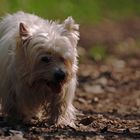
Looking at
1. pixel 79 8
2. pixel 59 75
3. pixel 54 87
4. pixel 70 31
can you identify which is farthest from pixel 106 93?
pixel 79 8

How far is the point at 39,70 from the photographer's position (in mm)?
10070

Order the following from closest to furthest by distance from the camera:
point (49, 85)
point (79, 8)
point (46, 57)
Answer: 1. point (46, 57)
2. point (49, 85)
3. point (79, 8)

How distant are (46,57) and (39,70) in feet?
0.65

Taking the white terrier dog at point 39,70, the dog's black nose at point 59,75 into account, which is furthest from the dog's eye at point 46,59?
the dog's black nose at point 59,75

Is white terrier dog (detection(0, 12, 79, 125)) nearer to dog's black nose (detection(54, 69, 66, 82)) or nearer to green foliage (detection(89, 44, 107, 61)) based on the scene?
dog's black nose (detection(54, 69, 66, 82))

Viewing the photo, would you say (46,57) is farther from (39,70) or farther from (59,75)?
(59,75)

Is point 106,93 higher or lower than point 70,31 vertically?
higher

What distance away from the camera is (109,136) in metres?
9.77

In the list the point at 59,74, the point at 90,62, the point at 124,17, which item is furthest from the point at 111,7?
the point at 59,74

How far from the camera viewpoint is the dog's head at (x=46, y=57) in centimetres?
998

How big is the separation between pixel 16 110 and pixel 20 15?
1.79 meters

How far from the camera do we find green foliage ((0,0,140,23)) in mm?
22375

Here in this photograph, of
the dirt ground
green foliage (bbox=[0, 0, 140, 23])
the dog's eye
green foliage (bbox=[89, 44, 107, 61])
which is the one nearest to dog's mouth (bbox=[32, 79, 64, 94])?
the dog's eye

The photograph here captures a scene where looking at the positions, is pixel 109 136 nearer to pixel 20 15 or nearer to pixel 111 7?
pixel 20 15
